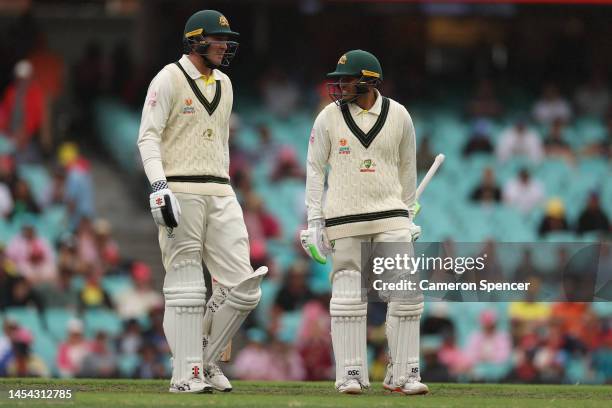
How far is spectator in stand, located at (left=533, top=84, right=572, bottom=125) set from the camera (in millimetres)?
23172

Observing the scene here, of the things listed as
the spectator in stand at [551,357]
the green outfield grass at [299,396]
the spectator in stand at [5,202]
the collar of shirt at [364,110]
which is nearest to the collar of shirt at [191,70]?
the collar of shirt at [364,110]

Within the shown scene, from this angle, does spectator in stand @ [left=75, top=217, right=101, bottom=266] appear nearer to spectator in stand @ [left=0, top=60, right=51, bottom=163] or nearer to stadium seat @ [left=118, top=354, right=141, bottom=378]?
stadium seat @ [left=118, top=354, right=141, bottom=378]

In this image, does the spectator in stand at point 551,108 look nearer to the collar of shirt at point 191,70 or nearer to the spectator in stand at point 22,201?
the spectator in stand at point 22,201

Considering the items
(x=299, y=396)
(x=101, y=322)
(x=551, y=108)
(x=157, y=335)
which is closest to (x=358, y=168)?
(x=299, y=396)

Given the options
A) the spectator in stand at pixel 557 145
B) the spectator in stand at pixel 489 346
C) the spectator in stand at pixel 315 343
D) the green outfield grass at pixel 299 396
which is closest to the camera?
the green outfield grass at pixel 299 396

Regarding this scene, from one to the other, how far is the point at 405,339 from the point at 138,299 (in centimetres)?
859

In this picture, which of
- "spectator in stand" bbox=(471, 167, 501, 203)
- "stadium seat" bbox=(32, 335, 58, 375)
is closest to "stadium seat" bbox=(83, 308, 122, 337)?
"stadium seat" bbox=(32, 335, 58, 375)

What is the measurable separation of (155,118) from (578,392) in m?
3.69

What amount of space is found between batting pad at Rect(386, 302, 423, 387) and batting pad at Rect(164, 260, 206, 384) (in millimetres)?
1273

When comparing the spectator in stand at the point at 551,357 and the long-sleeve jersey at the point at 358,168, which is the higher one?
the long-sleeve jersey at the point at 358,168

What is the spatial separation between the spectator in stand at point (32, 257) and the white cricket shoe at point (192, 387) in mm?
8679

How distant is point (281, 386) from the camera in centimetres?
1094

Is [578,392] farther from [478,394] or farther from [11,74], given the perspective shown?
[11,74]

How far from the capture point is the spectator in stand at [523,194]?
820 inches
